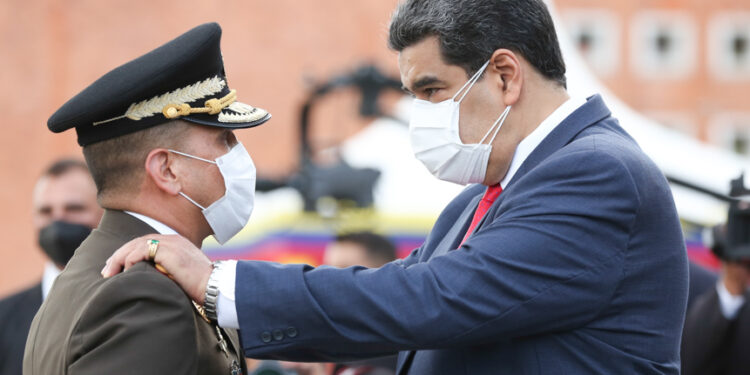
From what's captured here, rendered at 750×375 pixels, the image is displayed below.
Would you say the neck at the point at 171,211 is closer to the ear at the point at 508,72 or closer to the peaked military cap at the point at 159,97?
the peaked military cap at the point at 159,97

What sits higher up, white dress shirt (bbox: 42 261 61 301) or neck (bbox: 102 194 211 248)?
neck (bbox: 102 194 211 248)

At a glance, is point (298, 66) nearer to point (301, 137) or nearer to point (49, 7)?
point (49, 7)

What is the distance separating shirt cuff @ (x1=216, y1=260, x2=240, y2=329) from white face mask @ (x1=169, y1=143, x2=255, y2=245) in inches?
13.6

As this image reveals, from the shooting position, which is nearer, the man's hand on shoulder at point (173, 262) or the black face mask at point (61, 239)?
the man's hand on shoulder at point (173, 262)

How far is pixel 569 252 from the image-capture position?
90.3 inches

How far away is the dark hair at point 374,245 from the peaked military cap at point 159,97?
8.73ft

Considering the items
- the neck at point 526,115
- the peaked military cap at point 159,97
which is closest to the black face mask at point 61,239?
the peaked military cap at point 159,97

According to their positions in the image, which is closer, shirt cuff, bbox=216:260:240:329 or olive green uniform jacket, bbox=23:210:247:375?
olive green uniform jacket, bbox=23:210:247:375

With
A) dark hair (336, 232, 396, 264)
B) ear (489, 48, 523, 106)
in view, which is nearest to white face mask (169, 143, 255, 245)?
ear (489, 48, 523, 106)

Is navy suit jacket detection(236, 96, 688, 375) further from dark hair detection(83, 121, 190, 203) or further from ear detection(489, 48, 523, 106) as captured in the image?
dark hair detection(83, 121, 190, 203)

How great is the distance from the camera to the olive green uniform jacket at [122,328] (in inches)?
86.0

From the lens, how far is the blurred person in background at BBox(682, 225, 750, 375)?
5953 mm

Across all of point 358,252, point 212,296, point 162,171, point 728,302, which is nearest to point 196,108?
point 162,171

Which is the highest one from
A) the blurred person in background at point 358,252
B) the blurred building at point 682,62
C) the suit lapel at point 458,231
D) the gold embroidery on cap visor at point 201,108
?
the gold embroidery on cap visor at point 201,108
